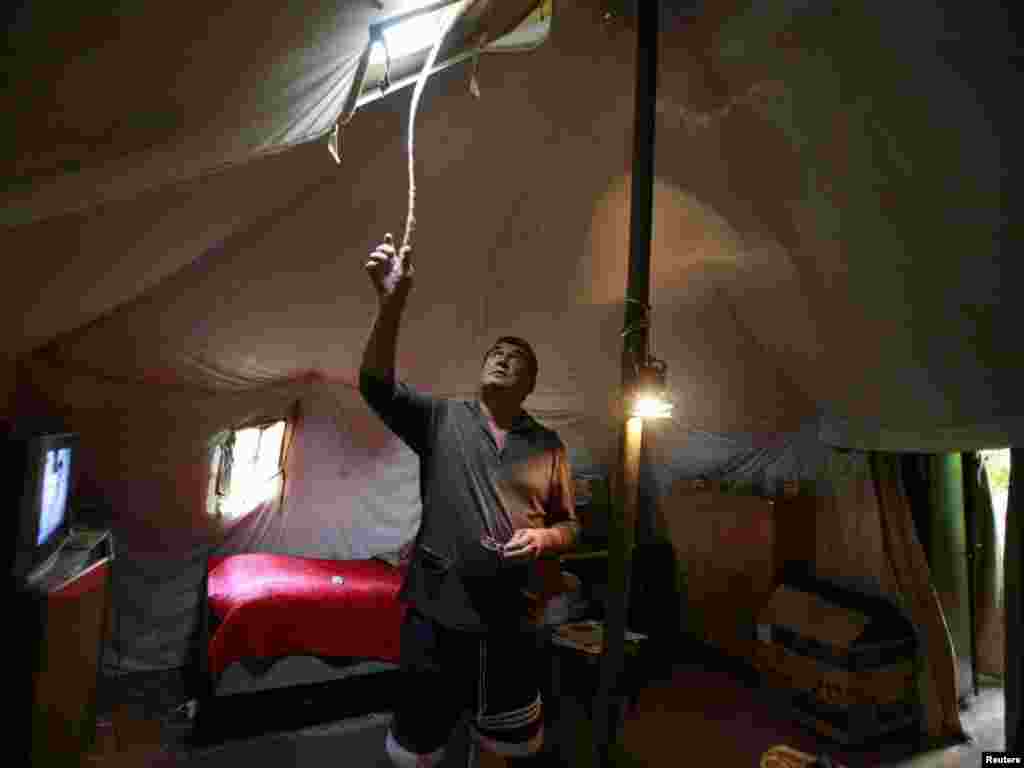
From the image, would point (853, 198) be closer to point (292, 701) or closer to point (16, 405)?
point (292, 701)

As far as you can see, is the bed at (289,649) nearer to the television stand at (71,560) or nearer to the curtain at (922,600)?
the television stand at (71,560)

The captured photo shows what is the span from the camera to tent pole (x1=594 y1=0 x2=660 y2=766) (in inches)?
69.8

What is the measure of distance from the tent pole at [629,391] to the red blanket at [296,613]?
1.20 metres

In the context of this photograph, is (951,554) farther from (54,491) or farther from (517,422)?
(54,491)

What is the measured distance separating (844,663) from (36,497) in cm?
→ 376

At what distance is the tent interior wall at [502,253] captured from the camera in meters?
1.09

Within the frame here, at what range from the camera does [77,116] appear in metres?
0.85

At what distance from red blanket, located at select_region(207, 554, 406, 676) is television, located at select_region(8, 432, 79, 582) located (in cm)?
82

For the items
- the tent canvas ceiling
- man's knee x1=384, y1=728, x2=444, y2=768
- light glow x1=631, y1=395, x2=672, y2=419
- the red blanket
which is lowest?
the red blanket

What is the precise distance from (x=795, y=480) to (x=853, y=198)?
2542 millimetres

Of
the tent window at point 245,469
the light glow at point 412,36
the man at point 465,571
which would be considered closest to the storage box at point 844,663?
the man at point 465,571

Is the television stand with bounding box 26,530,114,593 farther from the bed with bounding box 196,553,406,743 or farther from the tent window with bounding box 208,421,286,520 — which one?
the tent window with bounding box 208,421,286,520

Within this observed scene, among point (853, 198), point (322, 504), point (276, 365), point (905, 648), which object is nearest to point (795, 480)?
point (905, 648)

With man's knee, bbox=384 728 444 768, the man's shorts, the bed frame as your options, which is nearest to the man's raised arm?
the man's shorts
